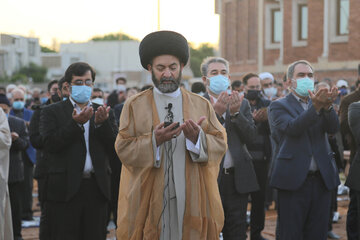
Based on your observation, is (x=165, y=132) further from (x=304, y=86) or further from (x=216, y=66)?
(x=304, y=86)

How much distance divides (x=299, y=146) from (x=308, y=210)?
690mm

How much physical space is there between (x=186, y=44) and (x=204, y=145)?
830mm

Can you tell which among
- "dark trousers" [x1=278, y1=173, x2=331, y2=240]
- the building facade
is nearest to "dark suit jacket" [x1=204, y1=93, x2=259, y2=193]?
"dark trousers" [x1=278, y1=173, x2=331, y2=240]

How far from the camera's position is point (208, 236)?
466 cm

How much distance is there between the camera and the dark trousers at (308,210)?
645 centimetres

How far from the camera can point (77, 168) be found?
6.02 metres

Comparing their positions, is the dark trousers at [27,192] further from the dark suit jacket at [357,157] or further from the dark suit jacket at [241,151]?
the dark suit jacket at [357,157]

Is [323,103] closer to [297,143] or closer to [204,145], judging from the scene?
[297,143]

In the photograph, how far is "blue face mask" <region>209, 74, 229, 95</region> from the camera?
6.61 meters

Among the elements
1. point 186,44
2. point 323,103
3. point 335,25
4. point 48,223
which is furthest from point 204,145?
point 335,25

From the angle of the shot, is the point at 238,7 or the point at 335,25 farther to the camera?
the point at 238,7

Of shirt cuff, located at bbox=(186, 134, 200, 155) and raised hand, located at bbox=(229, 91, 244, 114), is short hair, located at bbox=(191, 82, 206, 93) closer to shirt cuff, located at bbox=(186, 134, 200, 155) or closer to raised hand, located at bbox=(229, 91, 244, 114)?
raised hand, located at bbox=(229, 91, 244, 114)

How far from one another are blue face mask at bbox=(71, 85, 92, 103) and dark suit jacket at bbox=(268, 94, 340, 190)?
6.72 ft

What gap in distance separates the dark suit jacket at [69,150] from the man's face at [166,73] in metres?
1.53
